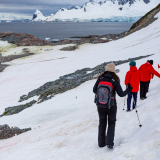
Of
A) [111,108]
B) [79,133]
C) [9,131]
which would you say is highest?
[111,108]

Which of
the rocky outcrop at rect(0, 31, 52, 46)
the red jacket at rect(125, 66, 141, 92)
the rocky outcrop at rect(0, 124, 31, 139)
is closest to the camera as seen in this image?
the red jacket at rect(125, 66, 141, 92)

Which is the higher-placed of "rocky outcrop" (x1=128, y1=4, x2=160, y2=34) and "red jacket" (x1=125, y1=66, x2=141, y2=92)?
"rocky outcrop" (x1=128, y1=4, x2=160, y2=34)

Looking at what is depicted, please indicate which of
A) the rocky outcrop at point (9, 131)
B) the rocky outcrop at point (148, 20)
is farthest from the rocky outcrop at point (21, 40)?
the rocky outcrop at point (9, 131)

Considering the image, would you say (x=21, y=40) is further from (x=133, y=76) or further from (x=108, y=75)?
(x=108, y=75)

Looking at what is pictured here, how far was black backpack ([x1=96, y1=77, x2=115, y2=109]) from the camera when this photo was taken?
5969 millimetres

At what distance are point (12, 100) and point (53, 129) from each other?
12045 mm

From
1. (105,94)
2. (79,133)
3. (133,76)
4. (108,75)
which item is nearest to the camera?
(105,94)

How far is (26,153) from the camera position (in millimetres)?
7488

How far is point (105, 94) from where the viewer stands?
5.98 meters

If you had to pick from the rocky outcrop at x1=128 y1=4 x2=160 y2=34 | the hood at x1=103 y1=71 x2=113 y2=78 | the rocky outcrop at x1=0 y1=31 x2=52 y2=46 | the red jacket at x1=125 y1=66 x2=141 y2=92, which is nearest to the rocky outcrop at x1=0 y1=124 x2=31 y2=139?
the red jacket at x1=125 y1=66 x2=141 y2=92

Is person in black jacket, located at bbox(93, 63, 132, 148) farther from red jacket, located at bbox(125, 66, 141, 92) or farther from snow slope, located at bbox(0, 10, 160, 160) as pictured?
red jacket, located at bbox(125, 66, 141, 92)

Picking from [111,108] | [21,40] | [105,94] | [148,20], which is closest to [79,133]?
[111,108]

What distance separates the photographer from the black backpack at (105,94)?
5.97 metres

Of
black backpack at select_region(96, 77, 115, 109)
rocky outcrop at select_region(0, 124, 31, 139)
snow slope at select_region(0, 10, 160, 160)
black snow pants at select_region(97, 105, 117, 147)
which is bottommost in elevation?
rocky outcrop at select_region(0, 124, 31, 139)
